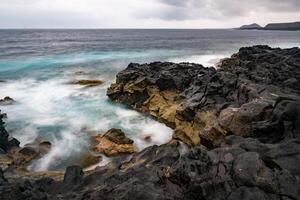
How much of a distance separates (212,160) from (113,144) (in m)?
9.26

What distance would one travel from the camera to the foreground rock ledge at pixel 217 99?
1452 cm

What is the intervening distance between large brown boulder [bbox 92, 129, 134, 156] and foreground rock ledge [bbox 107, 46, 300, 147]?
3.39 m

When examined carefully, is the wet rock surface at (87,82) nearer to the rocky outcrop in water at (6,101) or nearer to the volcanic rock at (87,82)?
the volcanic rock at (87,82)

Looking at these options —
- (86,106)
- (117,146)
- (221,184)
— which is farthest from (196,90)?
(221,184)

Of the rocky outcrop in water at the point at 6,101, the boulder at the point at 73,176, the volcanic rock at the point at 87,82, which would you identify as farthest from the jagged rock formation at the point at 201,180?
the volcanic rock at the point at 87,82

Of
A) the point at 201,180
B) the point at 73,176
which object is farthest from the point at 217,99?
the point at 201,180

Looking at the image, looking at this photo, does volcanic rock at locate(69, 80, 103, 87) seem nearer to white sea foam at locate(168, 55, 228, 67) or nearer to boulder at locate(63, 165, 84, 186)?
white sea foam at locate(168, 55, 228, 67)

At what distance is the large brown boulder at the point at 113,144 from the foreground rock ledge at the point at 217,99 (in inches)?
134

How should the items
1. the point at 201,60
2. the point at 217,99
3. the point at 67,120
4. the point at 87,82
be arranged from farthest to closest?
the point at 201,60, the point at 87,82, the point at 67,120, the point at 217,99

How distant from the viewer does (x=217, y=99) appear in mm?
21094

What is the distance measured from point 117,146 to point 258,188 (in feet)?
36.0

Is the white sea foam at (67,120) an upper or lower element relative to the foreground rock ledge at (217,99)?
lower

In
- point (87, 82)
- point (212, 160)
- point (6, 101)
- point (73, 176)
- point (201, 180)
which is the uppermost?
point (212, 160)

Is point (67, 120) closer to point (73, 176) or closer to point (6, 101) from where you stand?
point (6, 101)
